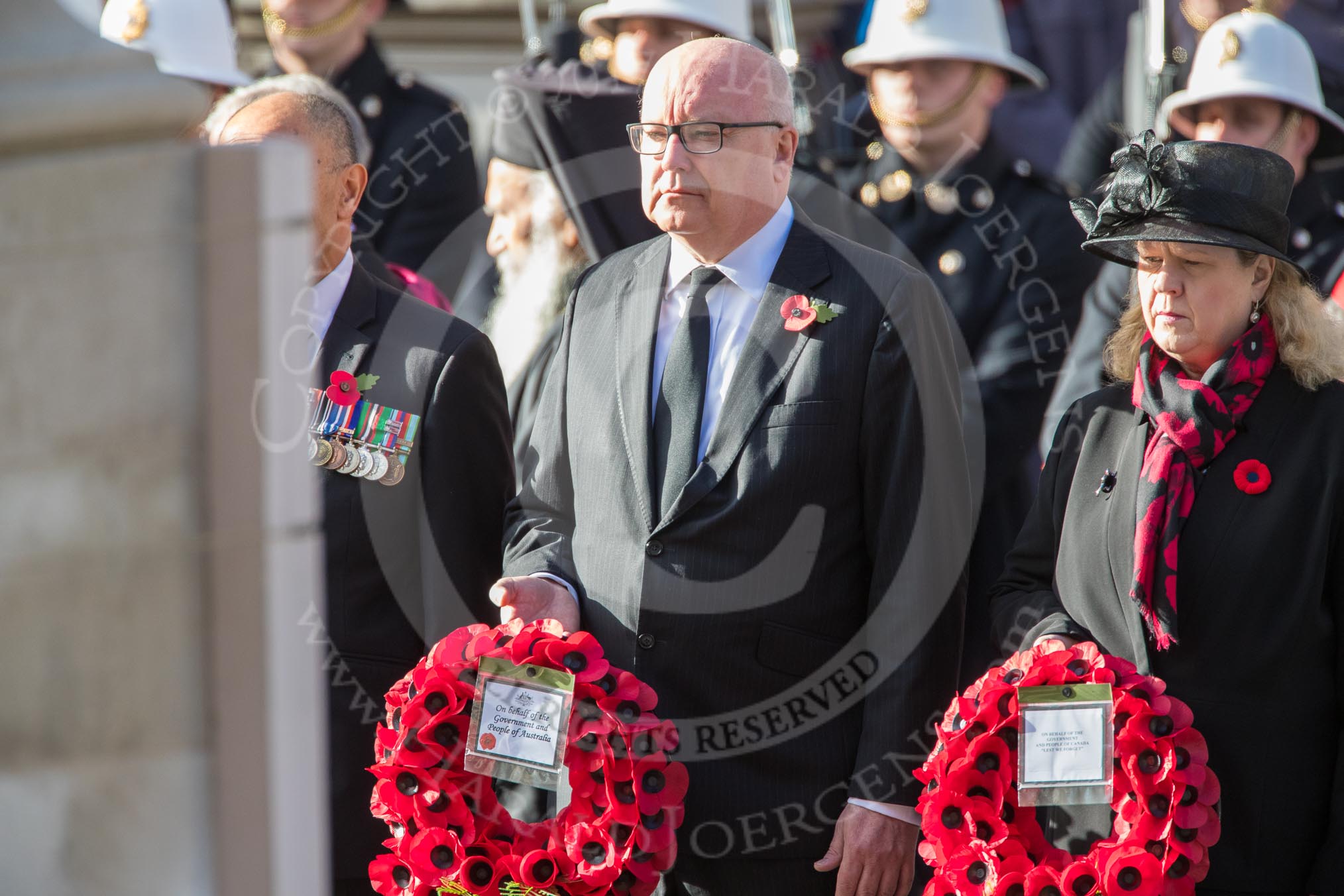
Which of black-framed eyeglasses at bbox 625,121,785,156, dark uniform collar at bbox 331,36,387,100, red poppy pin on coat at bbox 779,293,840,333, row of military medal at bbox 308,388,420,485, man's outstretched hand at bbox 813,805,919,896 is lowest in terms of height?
man's outstretched hand at bbox 813,805,919,896

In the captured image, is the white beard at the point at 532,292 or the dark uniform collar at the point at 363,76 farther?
the dark uniform collar at the point at 363,76

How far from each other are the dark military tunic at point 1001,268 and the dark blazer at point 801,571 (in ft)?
3.40

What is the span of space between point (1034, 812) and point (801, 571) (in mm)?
624

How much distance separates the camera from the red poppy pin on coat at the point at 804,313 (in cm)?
357

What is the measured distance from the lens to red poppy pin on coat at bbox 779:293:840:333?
3.57 metres

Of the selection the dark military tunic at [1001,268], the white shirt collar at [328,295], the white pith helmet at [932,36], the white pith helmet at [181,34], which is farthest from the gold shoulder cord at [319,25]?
the white shirt collar at [328,295]

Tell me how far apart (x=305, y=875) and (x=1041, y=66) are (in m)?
5.86

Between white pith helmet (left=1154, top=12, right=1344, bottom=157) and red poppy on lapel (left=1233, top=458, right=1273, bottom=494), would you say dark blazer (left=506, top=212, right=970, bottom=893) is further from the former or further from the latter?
white pith helmet (left=1154, top=12, right=1344, bottom=157)

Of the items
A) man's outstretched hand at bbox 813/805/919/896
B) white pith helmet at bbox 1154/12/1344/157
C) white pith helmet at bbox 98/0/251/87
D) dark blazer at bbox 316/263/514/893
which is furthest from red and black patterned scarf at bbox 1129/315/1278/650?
white pith helmet at bbox 98/0/251/87

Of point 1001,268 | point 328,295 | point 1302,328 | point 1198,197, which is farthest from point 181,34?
point 1302,328

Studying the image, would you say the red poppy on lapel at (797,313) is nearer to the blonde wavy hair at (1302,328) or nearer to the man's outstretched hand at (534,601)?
the man's outstretched hand at (534,601)

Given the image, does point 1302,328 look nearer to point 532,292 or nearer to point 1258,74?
point 1258,74

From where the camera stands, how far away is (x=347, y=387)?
3.96 metres

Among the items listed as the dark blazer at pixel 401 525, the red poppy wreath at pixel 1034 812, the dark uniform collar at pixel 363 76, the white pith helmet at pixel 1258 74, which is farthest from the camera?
the dark uniform collar at pixel 363 76
